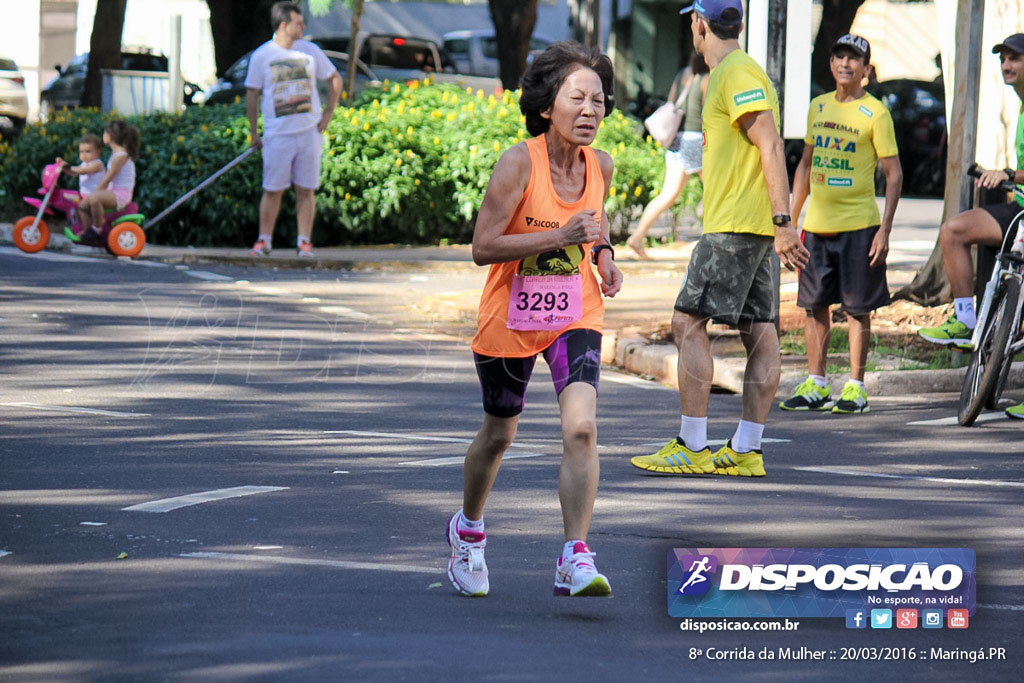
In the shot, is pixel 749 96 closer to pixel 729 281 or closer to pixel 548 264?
pixel 729 281

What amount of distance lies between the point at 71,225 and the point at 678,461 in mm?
9810

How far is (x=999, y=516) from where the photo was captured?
249 inches

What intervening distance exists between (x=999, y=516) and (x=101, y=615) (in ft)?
11.3

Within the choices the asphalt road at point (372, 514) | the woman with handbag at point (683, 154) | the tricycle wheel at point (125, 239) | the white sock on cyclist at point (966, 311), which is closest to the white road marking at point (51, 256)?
the tricycle wheel at point (125, 239)

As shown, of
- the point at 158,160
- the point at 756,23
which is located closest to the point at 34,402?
the point at 756,23

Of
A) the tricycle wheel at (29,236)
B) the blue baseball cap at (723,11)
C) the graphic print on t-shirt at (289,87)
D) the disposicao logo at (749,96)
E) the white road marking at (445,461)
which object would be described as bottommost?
the white road marking at (445,461)

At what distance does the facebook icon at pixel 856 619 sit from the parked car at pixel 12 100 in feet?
96.9

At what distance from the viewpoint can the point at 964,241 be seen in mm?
8766

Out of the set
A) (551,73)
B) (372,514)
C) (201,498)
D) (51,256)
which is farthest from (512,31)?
(551,73)

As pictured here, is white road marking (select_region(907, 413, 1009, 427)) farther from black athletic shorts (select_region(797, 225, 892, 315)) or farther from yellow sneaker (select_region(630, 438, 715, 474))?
yellow sneaker (select_region(630, 438, 715, 474))

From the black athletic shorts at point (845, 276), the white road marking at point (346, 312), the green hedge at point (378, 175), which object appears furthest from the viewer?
the green hedge at point (378, 175)

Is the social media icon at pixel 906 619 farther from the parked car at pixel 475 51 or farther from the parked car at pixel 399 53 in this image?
the parked car at pixel 475 51

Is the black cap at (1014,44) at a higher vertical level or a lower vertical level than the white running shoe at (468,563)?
higher

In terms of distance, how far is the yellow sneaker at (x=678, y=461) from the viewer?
7125 mm
